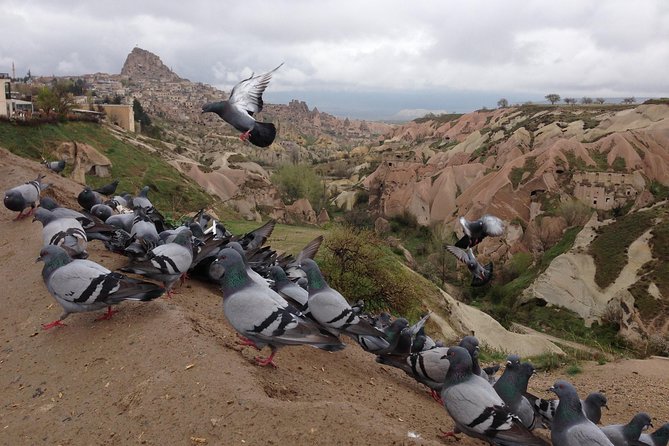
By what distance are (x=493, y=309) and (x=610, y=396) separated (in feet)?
69.4

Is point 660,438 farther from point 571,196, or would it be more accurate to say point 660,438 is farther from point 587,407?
point 571,196

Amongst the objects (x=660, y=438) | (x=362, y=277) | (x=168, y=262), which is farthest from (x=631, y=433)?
(x=362, y=277)

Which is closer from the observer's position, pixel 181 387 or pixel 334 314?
pixel 181 387

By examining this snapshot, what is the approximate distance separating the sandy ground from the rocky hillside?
71.3 feet

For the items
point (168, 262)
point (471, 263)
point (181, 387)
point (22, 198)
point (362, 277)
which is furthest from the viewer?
point (362, 277)

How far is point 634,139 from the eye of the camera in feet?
171

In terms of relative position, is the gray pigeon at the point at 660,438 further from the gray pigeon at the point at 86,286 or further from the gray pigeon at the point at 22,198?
the gray pigeon at the point at 22,198

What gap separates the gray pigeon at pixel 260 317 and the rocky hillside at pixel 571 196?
22.8 metres

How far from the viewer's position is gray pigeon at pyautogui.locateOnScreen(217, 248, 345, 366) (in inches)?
209

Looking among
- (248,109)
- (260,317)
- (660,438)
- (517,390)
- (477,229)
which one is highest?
(248,109)

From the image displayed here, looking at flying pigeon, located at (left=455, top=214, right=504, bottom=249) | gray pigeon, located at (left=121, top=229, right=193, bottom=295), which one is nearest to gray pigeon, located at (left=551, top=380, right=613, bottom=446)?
flying pigeon, located at (left=455, top=214, right=504, bottom=249)

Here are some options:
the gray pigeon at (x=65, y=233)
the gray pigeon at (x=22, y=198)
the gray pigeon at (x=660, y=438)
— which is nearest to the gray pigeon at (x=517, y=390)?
the gray pigeon at (x=660, y=438)

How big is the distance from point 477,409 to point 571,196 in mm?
46196

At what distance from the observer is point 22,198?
1113 cm
